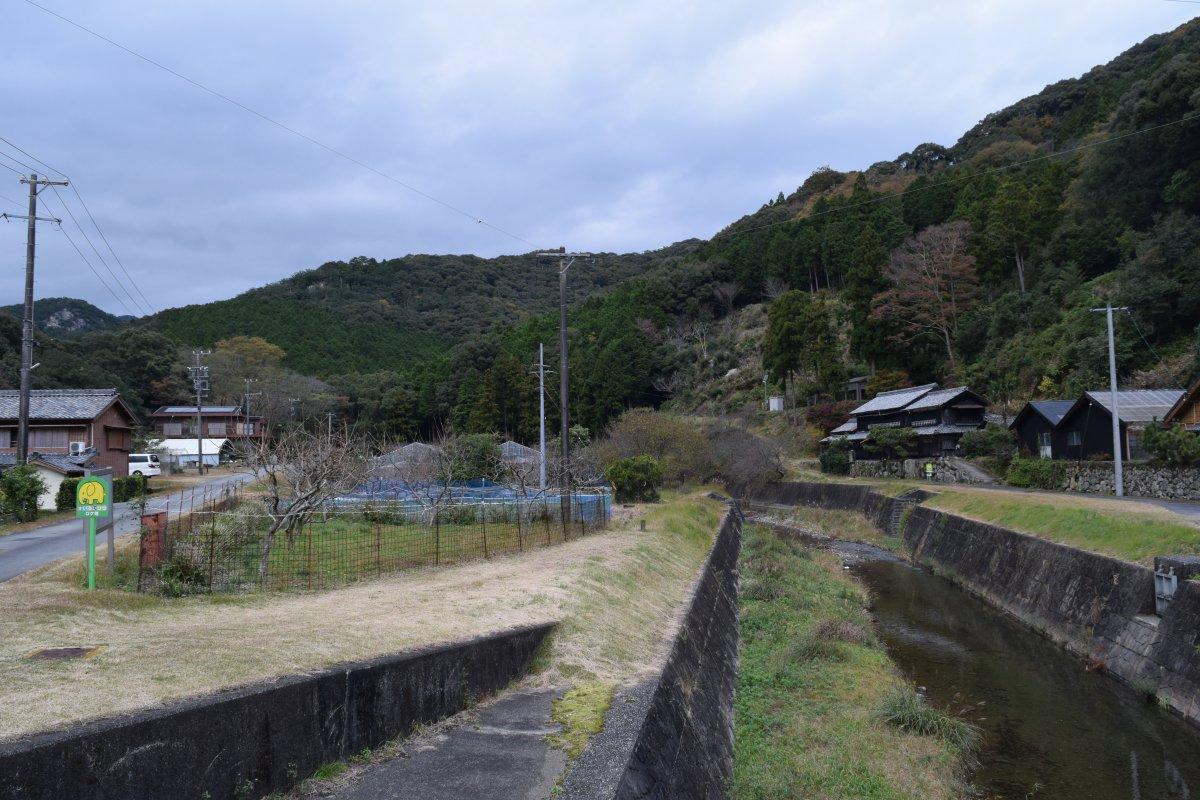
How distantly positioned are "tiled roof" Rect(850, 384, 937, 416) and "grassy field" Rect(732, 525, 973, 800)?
3052cm

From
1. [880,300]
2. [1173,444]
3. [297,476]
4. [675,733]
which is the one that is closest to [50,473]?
[297,476]

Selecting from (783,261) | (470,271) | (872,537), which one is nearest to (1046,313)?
(872,537)

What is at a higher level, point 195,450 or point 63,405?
point 63,405

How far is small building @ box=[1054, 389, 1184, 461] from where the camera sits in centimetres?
2811

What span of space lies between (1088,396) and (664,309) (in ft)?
171

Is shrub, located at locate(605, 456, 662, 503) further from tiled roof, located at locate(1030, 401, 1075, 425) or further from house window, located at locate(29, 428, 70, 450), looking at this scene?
house window, located at locate(29, 428, 70, 450)

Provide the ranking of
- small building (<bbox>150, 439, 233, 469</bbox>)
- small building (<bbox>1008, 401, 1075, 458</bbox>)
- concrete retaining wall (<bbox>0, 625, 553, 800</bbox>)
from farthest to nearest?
small building (<bbox>150, 439, 233, 469</bbox>) < small building (<bbox>1008, 401, 1075, 458</bbox>) < concrete retaining wall (<bbox>0, 625, 553, 800</bbox>)

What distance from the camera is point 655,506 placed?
30.0m

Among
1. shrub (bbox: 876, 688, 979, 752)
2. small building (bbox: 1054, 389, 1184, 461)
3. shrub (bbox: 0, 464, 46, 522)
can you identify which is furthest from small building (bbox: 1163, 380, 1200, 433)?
shrub (bbox: 0, 464, 46, 522)

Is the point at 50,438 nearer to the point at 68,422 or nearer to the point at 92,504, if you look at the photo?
the point at 68,422

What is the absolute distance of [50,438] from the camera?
35500mm

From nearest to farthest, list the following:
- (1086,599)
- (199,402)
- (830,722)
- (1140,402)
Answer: (830,722) < (1086,599) < (1140,402) < (199,402)

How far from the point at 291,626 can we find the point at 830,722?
737cm

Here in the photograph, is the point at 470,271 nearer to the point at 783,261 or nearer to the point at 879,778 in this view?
the point at 783,261
